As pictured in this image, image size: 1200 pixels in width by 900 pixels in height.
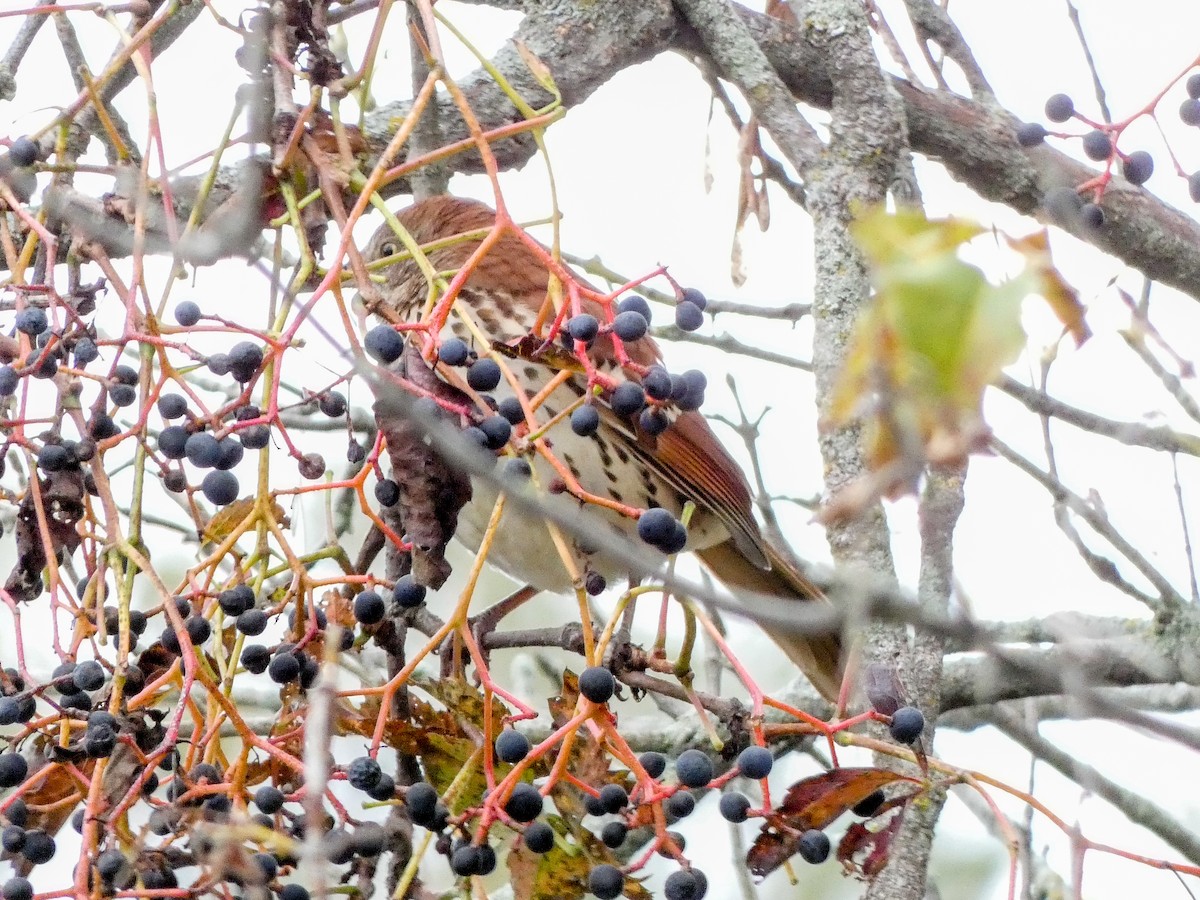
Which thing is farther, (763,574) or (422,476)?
(763,574)

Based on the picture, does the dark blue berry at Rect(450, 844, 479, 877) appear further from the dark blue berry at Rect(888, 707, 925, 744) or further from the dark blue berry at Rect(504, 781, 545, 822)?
the dark blue berry at Rect(888, 707, 925, 744)

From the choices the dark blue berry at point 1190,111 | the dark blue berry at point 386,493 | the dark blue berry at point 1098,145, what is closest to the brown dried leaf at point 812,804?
the dark blue berry at point 386,493

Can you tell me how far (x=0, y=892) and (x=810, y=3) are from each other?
7.66 feet

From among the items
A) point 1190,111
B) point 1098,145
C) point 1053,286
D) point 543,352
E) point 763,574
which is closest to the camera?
point 1053,286

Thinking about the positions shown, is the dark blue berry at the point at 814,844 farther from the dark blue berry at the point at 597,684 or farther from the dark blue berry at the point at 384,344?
the dark blue berry at the point at 384,344

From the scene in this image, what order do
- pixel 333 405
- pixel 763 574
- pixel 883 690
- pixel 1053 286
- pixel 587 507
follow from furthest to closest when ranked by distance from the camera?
pixel 763 574, pixel 587 507, pixel 333 405, pixel 883 690, pixel 1053 286

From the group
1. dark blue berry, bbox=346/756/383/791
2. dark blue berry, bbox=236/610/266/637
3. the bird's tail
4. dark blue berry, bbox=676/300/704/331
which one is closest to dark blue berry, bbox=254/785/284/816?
dark blue berry, bbox=346/756/383/791

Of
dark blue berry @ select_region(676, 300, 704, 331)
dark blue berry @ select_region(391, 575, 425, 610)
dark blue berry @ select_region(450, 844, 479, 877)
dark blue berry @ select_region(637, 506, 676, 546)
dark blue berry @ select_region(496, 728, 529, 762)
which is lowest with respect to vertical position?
dark blue berry @ select_region(450, 844, 479, 877)

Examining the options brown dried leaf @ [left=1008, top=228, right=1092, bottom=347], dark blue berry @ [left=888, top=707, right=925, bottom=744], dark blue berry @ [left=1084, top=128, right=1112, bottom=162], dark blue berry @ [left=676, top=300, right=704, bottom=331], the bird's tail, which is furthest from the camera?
the bird's tail

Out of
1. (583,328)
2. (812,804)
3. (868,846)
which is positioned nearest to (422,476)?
(583,328)

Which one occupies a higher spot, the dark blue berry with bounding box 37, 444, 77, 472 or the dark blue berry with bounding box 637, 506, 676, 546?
the dark blue berry with bounding box 637, 506, 676, 546

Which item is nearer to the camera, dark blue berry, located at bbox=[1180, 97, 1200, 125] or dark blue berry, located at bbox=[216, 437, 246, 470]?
dark blue berry, located at bbox=[216, 437, 246, 470]

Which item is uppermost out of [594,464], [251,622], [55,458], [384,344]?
[594,464]

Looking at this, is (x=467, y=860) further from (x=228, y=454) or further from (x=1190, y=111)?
Result: (x=1190, y=111)
